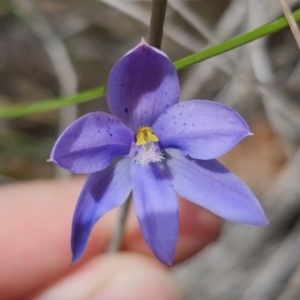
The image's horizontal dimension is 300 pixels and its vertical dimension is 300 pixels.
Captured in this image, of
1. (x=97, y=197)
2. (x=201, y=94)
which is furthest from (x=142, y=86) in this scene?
(x=201, y=94)

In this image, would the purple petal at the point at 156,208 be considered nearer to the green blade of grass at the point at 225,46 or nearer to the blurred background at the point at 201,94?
the green blade of grass at the point at 225,46

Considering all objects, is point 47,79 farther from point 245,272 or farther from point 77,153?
point 77,153

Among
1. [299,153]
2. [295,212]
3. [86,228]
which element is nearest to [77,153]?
[86,228]

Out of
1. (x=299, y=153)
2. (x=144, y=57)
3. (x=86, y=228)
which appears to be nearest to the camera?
(x=144, y=57)

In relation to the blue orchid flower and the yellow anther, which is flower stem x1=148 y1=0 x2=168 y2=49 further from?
the yellow anther

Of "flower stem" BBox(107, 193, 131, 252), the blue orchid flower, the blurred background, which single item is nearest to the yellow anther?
the blue orchid flower

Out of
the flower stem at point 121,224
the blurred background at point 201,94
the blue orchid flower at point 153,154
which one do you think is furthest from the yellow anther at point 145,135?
the blurred background at point 201,94

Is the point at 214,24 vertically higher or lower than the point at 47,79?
lower
